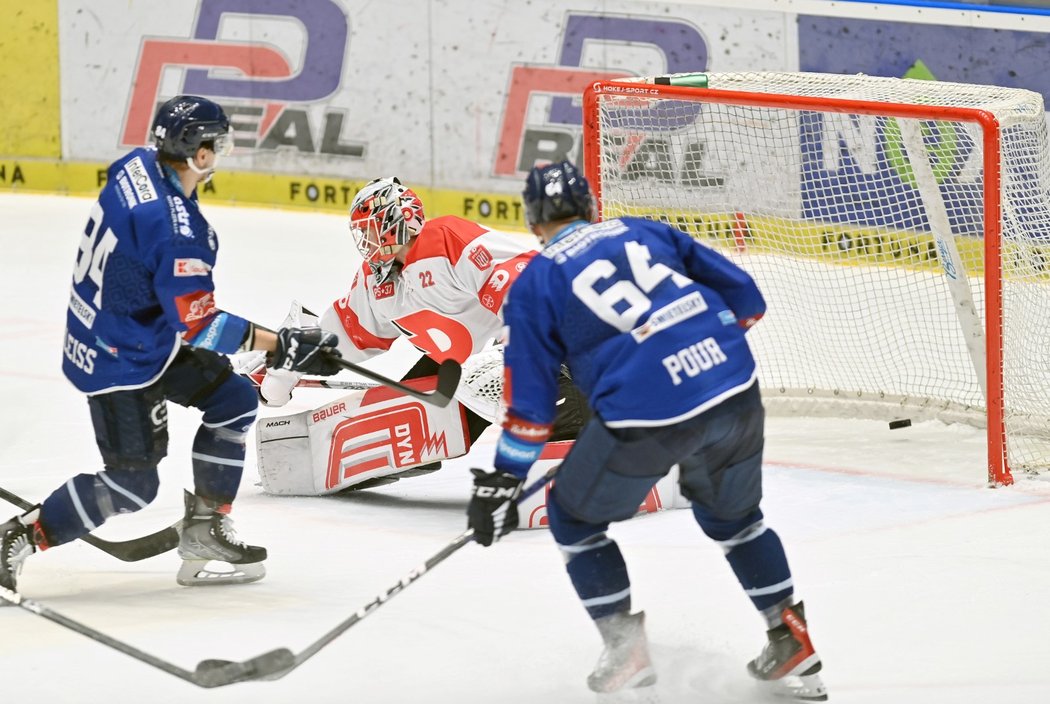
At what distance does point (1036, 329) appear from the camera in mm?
5367

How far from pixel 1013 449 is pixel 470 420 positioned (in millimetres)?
1789

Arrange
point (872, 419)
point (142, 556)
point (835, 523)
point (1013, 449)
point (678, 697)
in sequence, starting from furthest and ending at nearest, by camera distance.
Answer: point (872, 419) < point (1013, 449) < point (835, 523) < point (142, 556) < point (678, 697)

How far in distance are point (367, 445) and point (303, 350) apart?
1065mm

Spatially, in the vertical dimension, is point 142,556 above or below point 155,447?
below

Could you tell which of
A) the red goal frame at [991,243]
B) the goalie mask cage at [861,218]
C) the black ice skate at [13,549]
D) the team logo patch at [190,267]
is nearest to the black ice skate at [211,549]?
the black ice skate at [13,549]

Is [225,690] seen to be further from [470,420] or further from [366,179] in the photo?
[366,179]

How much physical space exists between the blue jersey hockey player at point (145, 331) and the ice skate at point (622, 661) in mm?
1046

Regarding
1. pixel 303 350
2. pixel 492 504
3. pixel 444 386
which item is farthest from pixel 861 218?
pixel 492 504

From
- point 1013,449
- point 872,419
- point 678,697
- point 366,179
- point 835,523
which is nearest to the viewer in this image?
point 678,697

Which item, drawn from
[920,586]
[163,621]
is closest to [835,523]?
[920,586]

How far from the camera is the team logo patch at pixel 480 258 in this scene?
4754 mm

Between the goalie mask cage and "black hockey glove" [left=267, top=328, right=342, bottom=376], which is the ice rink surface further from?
"black hockey glove" [left=267, top=328, right=342, bottom=376]

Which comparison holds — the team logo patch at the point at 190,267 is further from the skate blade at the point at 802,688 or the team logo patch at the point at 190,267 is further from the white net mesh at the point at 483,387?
the skate blade at the point at 802,688

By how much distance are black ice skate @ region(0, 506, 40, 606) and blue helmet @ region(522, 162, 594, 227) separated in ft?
5.04
